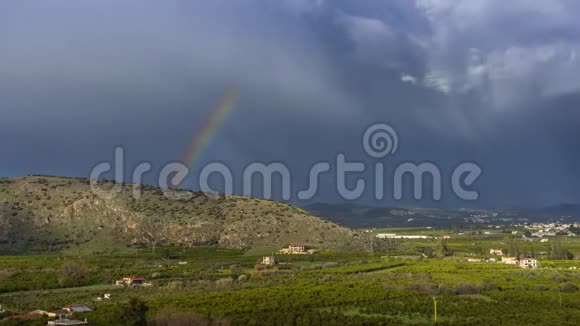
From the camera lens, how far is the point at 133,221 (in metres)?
112

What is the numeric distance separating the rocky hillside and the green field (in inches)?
563

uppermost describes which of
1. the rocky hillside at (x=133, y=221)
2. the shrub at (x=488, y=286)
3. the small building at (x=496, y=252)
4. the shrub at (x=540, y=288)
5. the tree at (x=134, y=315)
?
the rocky hillside at (x=133, y=221)

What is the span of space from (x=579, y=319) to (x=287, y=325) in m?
22.8

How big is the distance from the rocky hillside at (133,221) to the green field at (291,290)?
14.3 m

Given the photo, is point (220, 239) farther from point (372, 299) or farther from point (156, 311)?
point (156, 311)

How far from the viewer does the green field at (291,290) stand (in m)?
46.6

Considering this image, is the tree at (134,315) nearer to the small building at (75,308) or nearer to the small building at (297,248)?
the small building at (75,308)

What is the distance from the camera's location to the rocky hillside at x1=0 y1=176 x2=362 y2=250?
353ft

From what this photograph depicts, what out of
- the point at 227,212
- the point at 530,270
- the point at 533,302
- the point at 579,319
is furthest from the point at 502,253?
the point at 579,319

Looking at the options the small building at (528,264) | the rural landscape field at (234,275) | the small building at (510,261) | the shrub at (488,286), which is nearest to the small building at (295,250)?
the rural landscape field at (234,275)

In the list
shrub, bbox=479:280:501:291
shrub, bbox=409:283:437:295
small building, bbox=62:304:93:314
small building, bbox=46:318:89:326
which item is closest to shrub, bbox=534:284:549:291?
shrub, bbox=479:280:501:291

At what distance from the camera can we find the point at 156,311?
147 feet

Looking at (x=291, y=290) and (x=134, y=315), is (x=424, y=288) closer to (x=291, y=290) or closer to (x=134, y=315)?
(x=291, y=290)

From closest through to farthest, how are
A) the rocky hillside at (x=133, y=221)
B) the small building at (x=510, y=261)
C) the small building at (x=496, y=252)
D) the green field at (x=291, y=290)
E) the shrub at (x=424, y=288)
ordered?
the green field at (x=291, y=290), the shrub at (x=424, y=288), the small building at (x=510, y=261), the rocky hillside at (x=133, y=221), the small building at (x=496, y=252)
